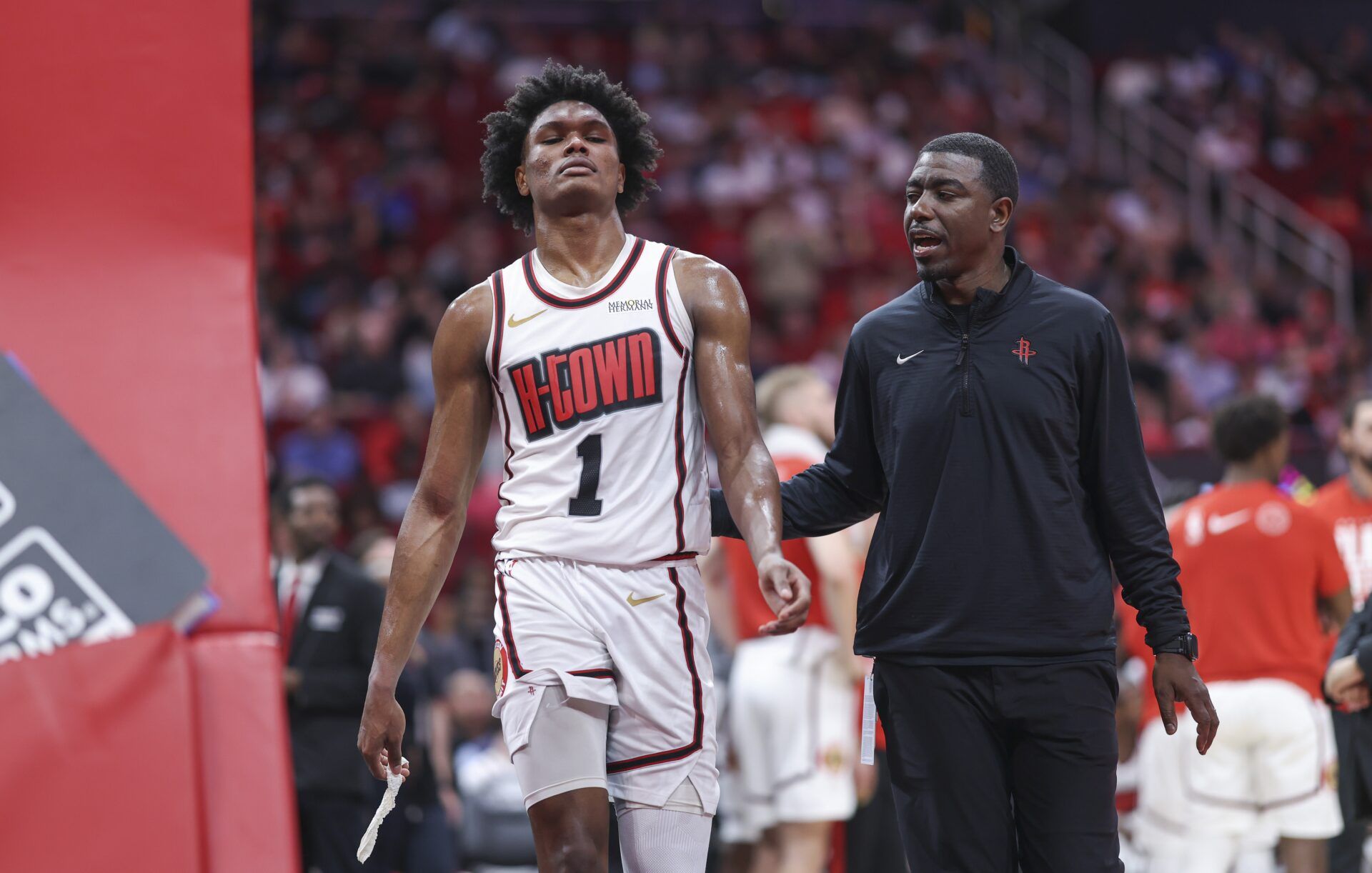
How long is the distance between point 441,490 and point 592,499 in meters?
0.41

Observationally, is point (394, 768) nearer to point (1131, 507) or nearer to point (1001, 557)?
point (1001, 557)

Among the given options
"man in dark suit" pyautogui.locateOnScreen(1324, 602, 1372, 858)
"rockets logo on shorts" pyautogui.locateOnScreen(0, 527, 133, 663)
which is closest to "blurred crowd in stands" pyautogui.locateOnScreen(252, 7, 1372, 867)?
"man in dark suit" pyautogui.locateOnScreen(1324, 602, 1372, 858)

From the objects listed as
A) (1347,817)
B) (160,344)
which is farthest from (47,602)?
(1347,817)

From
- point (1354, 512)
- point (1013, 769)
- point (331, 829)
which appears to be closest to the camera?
point (1013, 769)

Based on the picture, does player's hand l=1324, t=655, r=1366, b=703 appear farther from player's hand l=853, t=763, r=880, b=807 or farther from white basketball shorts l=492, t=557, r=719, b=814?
white basketball shorts l=492, t=557, r=719, b=814

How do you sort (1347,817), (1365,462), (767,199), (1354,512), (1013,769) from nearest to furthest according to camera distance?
(1013,769)
(1347,817)
(1365,462)
(1354,512)
(767,199)

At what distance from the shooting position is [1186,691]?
11.8 feet

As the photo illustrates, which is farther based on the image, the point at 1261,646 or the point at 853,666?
the point at 853,666

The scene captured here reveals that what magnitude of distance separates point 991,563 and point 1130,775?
5.02 m

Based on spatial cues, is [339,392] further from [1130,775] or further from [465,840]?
[1130,775]

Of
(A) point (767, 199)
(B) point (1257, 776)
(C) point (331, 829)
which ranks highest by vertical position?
(A) point (767, 199)

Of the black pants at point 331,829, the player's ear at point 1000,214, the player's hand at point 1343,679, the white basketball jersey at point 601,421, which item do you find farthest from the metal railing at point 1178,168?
the white basketball jersey at point 601,421

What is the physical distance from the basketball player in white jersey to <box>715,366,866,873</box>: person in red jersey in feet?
9.31

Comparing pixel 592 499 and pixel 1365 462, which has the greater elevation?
pixel 592 499
